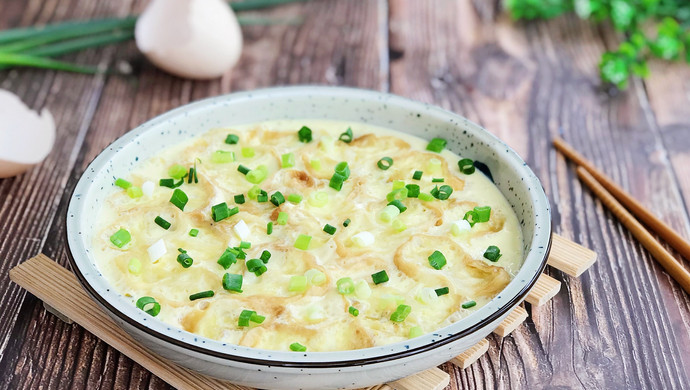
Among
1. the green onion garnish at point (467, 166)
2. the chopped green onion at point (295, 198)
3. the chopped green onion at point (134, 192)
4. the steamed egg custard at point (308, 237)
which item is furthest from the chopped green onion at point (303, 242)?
→ the green onion garnish at point (467, 166)

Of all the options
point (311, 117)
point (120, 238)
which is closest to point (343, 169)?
point (311, 117)

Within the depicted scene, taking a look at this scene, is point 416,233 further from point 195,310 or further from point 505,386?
point 195,310

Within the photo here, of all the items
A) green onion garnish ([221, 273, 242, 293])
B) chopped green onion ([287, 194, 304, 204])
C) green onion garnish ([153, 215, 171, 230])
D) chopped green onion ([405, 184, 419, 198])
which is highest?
chopped green onion ([405, 184, 419, 198])

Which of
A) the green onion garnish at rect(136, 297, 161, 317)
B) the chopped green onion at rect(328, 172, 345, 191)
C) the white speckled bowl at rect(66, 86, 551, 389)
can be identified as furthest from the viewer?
the chopped green onion at rect(328, 172, 345, 191)

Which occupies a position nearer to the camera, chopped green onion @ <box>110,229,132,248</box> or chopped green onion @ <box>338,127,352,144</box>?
chopped green onion @ <box>110,229,132,248</box>

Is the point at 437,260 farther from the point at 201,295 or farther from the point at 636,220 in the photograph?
the point at 636,220

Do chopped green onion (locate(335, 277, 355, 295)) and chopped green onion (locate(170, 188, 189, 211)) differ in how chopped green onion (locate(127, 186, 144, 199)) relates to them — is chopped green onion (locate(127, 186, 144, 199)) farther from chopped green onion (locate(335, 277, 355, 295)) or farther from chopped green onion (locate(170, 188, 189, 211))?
chopped green onion (locate(335, 277, 355, 295))

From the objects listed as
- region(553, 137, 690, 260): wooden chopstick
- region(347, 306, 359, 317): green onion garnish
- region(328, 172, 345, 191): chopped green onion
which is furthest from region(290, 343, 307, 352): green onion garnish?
region(553, 137, 690, 260): wooden chopstick

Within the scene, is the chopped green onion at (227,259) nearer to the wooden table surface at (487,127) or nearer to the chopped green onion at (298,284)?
the chopped green onion at (298,284)

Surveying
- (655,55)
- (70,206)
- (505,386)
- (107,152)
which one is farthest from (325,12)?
(505,386)
